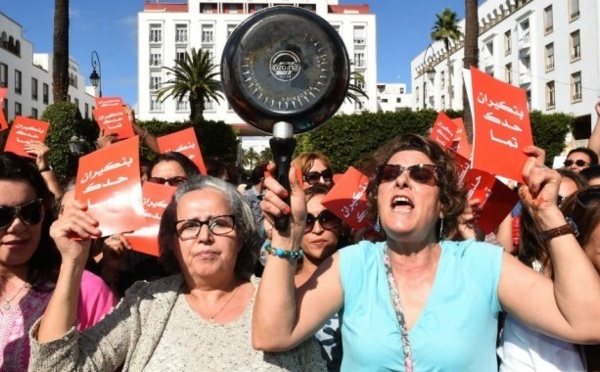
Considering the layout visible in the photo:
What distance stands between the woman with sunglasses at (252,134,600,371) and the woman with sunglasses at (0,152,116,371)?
2.50ft

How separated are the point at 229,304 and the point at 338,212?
3.46ft

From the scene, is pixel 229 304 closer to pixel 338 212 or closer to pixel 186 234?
pixel 186 234

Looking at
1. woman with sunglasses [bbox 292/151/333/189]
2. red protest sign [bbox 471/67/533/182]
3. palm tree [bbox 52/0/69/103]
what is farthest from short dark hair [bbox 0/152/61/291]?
palm tree [bbox 52/0/69/103]

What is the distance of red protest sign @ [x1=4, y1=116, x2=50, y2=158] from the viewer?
5355mm

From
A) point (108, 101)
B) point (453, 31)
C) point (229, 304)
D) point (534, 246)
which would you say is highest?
point (453, 31)

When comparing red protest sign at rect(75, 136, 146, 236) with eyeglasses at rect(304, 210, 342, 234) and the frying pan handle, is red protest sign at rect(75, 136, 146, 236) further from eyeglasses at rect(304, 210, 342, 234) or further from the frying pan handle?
eyeglasses at rect(304, 210, 342, 234)

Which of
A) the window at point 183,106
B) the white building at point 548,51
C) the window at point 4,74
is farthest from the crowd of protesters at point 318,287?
the window at point 183,106

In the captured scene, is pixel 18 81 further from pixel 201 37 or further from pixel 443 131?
pixel 443 131

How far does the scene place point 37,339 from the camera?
2.04 m

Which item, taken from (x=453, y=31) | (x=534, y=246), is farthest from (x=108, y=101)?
(x=453, y=31)

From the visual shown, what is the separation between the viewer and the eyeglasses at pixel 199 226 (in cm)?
245

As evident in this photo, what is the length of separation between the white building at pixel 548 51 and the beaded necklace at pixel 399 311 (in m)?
28.9

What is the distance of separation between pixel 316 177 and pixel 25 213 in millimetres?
2473

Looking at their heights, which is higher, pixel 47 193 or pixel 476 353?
pixel 47 193
